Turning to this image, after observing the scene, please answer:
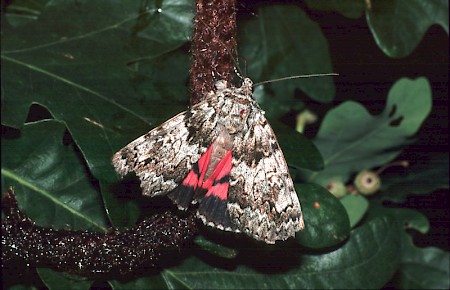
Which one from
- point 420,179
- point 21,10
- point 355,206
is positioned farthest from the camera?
point 420,179

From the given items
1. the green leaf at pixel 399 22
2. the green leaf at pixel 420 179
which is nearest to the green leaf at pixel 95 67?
the green leaf at pixel 399 22

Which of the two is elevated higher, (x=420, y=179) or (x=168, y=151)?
(x=168, y=151)

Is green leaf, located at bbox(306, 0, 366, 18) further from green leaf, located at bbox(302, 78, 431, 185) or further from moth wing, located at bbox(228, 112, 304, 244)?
moth wing, located at bbox(228, 112, 304, 244)

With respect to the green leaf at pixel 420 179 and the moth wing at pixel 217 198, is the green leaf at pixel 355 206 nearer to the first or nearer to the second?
the green leaf at pixel 420 179

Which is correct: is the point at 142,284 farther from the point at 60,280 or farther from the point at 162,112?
the point at 162,112

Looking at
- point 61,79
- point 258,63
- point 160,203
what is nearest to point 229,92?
point 160,203

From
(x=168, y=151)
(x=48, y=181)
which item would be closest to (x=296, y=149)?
(x=168, y=151)
